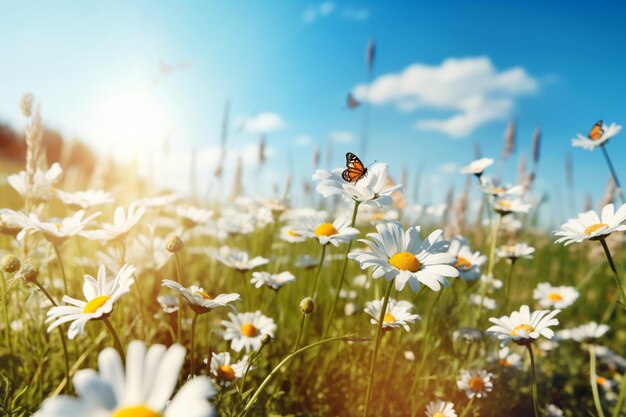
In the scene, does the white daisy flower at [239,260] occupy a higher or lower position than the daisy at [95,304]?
lower

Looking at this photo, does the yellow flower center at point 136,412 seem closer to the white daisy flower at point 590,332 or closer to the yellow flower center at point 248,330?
the yellow flower center at point 248,330

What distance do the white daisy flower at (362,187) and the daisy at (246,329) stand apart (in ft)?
2.22

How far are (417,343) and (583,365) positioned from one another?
155 centimetres

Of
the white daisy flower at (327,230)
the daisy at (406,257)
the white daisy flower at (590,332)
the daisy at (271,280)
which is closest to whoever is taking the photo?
the daisy at (406,257)

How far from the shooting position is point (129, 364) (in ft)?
2.54

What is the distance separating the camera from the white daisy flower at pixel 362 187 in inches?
61.9

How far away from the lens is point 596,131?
2299 millimetres

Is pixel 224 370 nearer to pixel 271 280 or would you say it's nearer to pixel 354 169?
pixel 271 280

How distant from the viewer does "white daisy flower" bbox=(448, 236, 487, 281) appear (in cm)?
197

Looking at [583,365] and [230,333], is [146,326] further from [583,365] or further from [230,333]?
[583,365]

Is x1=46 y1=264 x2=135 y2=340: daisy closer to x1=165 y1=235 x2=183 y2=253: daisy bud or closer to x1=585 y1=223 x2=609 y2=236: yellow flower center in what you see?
x1=165 y1=235 x2=183 y2=253: daisy bud

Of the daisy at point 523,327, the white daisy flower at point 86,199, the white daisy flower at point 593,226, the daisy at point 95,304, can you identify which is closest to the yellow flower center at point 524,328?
the daisy at point 523,327

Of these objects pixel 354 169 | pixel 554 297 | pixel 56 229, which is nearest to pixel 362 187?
pixel 354 169

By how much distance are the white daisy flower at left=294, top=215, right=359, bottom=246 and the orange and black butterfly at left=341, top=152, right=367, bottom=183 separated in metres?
0.17
